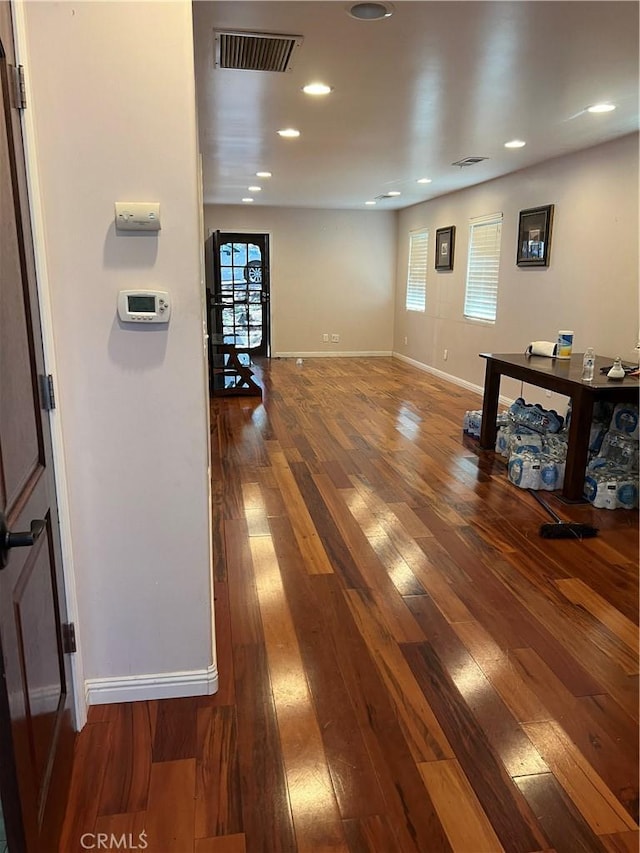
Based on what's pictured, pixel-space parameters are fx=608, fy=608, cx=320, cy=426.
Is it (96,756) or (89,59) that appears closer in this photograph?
(89,59)

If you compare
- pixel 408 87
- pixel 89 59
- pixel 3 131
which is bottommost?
pixel 3 131

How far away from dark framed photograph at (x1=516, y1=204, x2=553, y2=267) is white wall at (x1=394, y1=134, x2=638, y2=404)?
7 centimetres

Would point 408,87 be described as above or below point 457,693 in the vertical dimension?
above

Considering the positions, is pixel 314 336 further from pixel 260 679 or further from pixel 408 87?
pixel 260 679

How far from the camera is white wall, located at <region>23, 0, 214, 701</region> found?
1540 millimetres

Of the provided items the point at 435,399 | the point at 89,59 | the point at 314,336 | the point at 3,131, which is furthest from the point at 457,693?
the point at 314,336

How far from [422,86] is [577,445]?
2234 mm

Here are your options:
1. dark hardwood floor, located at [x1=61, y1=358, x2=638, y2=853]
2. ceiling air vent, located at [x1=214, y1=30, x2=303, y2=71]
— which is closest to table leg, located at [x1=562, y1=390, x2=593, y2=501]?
dark hardwood floor, located at [x1=61, y1=358, x2=638, y2=853]

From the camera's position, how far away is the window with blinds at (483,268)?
6652mm

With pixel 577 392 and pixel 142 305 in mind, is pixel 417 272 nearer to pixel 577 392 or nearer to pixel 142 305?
pixel 577 392

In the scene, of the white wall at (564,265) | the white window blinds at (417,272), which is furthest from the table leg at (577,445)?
the white window blinds at (417,272)

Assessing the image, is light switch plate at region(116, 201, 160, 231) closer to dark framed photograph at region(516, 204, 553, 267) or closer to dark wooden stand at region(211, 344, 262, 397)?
dark framed photograph at region(516, 204, 553, 267)

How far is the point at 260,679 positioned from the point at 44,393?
1195mm

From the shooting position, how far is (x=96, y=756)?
174cm
